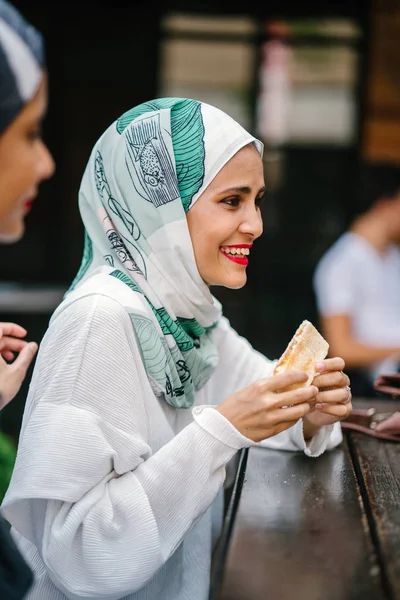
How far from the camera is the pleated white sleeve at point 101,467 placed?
1635mm

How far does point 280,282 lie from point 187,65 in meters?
1.83

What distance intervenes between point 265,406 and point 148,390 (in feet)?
1.04

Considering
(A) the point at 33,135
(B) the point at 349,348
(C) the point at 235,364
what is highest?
(A) the point at 33,135

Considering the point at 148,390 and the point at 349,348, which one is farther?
the point at 349,348

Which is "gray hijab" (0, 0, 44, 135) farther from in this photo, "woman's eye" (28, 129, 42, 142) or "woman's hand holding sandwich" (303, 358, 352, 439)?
"woman's hand holding sandwich" (303, 358, 352, 439)

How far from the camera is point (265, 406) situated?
1.71 meters

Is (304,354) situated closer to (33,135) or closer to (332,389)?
(332,389)

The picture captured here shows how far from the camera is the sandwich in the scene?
1.89 meters

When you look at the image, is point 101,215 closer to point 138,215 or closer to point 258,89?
point 138,215

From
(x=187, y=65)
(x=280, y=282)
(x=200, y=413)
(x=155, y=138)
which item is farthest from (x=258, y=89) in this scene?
(x=200, y=413)

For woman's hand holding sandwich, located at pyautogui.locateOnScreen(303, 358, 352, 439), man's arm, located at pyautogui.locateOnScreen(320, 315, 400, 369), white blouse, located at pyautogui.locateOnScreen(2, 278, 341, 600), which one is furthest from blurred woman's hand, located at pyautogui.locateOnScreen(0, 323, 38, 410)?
man's arm, located at pyautogui.locateOnScreen(320, 315, 400, 369)

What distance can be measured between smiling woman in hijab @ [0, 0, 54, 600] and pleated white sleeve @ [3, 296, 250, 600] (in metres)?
0.24

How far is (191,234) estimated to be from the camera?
2018 mm

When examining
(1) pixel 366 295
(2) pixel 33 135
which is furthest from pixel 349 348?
Result: (2) pixel 33 135
